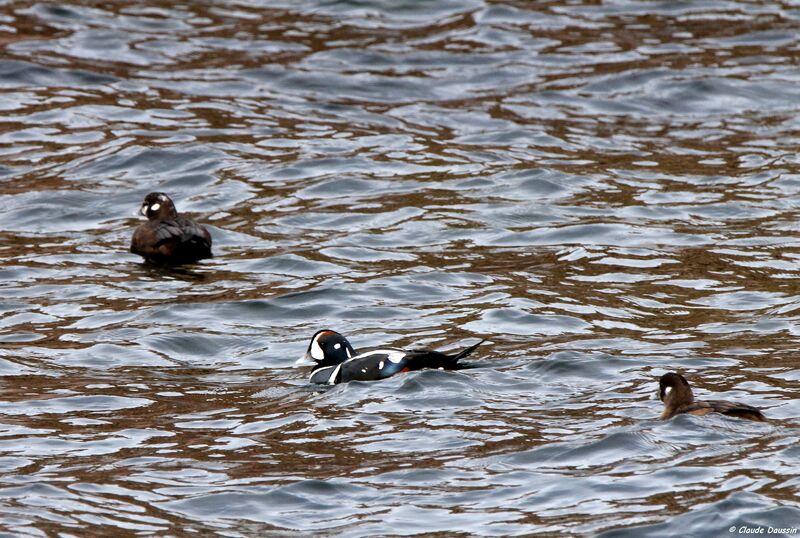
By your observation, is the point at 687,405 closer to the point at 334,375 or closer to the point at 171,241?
→ the point at 334,375

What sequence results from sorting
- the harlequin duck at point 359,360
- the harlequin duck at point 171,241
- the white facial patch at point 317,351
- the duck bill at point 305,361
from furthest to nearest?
1. the harlequin duck at point 171,241
2. the duck bill at point 305,361
3. the white facial patch at point 317,351
4. the harlequin duck at point 359,360

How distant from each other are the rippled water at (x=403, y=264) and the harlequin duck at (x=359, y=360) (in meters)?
0.15

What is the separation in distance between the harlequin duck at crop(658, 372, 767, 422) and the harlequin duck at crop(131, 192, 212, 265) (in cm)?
683

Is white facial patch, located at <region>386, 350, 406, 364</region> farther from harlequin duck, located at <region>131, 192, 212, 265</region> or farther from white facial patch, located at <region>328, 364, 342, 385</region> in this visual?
harlequin duck, located at <region>131, 192, 212, 265</region>

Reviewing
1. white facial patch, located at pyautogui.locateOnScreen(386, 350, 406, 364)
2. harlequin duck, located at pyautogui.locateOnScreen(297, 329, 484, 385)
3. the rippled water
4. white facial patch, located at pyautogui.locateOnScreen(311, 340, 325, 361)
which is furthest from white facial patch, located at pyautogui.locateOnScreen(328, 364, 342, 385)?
white facial patch, located at pyautogui.locateOnScreen(386, 350, 406, 364)

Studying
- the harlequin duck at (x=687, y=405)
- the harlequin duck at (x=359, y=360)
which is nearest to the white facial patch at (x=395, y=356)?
the harlequin duck at (x=359, y=360)

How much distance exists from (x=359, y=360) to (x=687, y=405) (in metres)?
2.74

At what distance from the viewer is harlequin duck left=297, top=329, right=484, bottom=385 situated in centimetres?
1069

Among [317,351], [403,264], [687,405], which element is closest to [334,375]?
[317,351]

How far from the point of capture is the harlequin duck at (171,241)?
15.1 metres

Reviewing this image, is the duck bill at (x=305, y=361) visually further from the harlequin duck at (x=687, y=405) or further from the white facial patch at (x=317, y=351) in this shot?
the harlequin duck at (x=687, y=405)

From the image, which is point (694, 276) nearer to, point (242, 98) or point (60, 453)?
point (60, 453)

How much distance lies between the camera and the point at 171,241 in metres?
15.1

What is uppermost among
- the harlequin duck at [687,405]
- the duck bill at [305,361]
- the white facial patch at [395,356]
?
the harlequin duck at [687,405]
